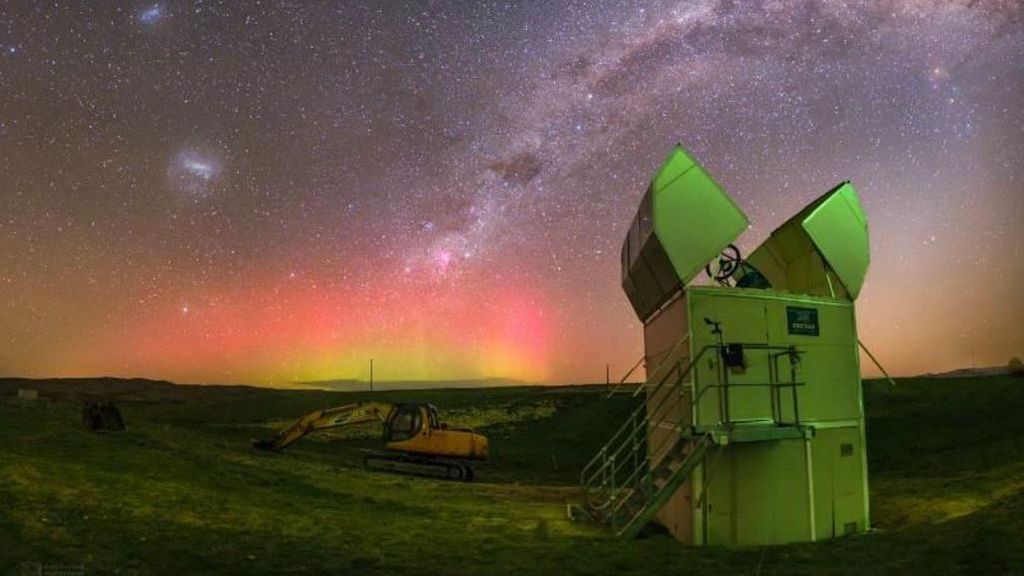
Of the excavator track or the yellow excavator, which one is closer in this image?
the yellow excavator

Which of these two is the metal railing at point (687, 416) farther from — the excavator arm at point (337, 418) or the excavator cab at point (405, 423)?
the excavator arm at point (337, 418)

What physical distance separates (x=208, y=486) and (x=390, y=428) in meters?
10.2

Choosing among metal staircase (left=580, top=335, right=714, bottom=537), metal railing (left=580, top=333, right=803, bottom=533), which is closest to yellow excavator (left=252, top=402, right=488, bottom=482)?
metal staircase (left=580, top=335, right=714, bottom=537)

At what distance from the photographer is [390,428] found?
28.2m

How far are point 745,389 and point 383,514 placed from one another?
8.99 meters

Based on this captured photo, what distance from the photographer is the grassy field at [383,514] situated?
11148mm

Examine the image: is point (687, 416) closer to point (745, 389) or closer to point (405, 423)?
point (745, 389)

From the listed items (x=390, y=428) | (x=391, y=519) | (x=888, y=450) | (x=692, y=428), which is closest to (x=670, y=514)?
(x=692, y=428)

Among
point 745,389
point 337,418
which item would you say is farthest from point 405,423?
point 745,389

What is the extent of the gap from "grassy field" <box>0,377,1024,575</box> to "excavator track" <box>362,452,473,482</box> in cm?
106

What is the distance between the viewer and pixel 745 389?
48.6 ft

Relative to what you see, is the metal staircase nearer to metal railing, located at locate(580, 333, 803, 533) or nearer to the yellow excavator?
metal railing, located at locate(580, 333, 803, 533)

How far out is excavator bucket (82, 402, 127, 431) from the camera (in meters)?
26.9

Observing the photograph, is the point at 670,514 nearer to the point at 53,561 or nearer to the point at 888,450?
the point at 53,561
